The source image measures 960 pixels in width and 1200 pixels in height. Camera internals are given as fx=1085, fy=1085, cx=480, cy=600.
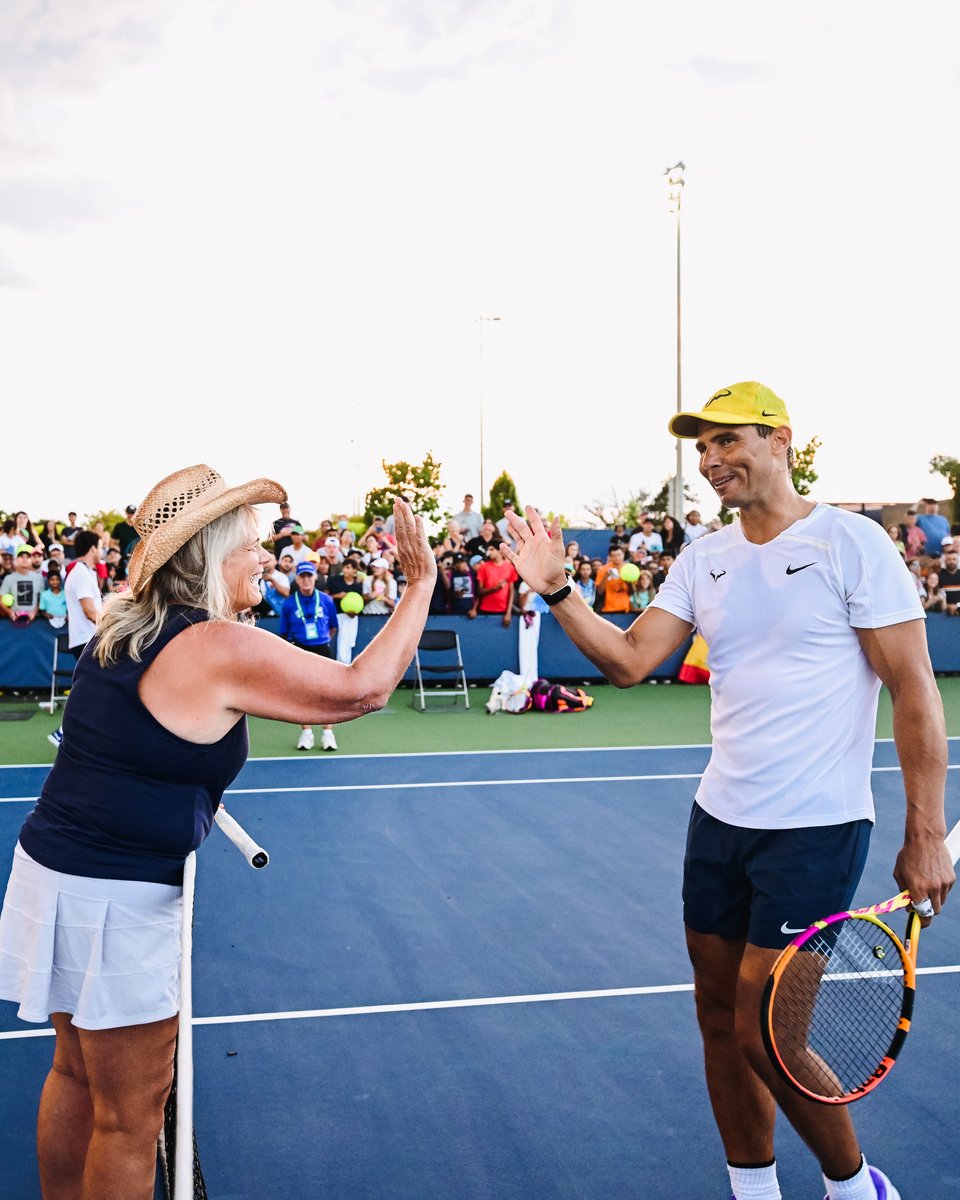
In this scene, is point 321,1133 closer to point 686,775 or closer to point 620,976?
point 620,976

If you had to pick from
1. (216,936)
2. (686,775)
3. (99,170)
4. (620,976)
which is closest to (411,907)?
(216,936)

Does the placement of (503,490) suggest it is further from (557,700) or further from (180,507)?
(180,507)

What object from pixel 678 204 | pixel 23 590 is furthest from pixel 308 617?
pixel 678 204

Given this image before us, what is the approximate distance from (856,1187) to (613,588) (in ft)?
44.9

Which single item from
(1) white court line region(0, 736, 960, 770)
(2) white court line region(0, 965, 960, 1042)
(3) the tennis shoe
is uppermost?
(3) the tennis shoe

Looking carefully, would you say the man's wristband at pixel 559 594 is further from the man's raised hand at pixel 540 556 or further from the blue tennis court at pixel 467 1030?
the blue tennis court at pixel 467 1030

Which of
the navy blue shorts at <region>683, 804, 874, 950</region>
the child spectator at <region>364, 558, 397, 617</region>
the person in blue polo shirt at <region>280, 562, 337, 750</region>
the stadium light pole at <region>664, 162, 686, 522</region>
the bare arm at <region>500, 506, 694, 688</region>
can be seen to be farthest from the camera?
the stadium light pole at <region>664, 162, 686, 522</region>

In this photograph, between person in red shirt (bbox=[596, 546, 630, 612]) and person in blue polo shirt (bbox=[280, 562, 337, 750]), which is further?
person in red shirt (bbox=[596, 546, 630, 612])

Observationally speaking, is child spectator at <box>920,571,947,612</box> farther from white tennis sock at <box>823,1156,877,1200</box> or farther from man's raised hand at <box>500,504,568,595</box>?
white tennis sock at <box>823,1156,877,1200</box>

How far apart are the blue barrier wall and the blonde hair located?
12.0 m

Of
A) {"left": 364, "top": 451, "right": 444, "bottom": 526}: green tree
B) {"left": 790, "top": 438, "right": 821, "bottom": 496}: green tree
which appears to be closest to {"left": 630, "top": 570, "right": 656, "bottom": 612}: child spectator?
{"left": 790, "top": 438, "right": 821, "bottom": 496}: green tree

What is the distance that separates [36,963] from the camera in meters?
2.41

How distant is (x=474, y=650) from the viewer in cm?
1570

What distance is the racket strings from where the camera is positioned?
258 centimetres
